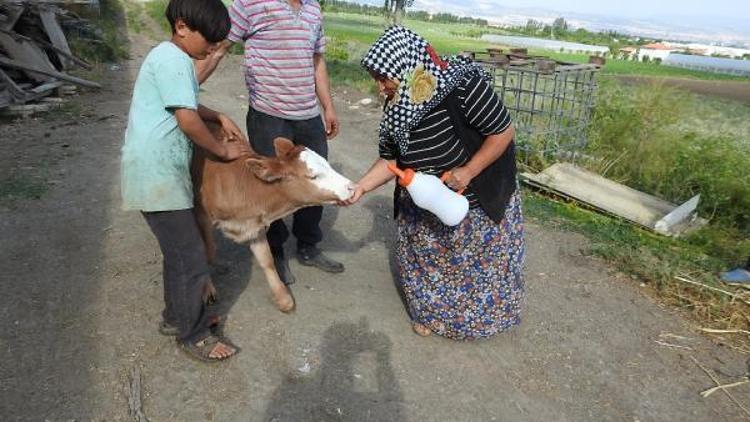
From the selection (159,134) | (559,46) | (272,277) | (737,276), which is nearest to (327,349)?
(272,277)

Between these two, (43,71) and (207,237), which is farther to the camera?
(43,71)

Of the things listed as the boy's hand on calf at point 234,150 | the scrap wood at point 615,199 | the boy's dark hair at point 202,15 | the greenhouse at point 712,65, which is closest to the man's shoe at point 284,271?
the boy's hand on calf at point 234,150

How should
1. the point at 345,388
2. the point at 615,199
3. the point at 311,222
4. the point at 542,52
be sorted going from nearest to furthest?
the point at 345,388, the point at 311,222, the point at 615,199, the point at 542,52

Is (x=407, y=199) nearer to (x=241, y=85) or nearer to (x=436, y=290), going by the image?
(x=436, y=290)

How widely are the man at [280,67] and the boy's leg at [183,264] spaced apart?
103 cm

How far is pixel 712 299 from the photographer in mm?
4004

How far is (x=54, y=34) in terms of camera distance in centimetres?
1157

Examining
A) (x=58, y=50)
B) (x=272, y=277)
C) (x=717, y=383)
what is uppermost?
(x=58, y=50)

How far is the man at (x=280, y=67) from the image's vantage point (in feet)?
11.2

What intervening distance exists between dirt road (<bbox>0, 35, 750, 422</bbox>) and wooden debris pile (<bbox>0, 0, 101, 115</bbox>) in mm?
4617

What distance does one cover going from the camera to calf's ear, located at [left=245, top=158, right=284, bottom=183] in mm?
2994

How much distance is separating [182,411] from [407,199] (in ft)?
5.53

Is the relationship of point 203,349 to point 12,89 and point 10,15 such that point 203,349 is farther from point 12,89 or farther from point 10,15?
point 10,15

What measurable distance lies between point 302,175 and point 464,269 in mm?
1093
